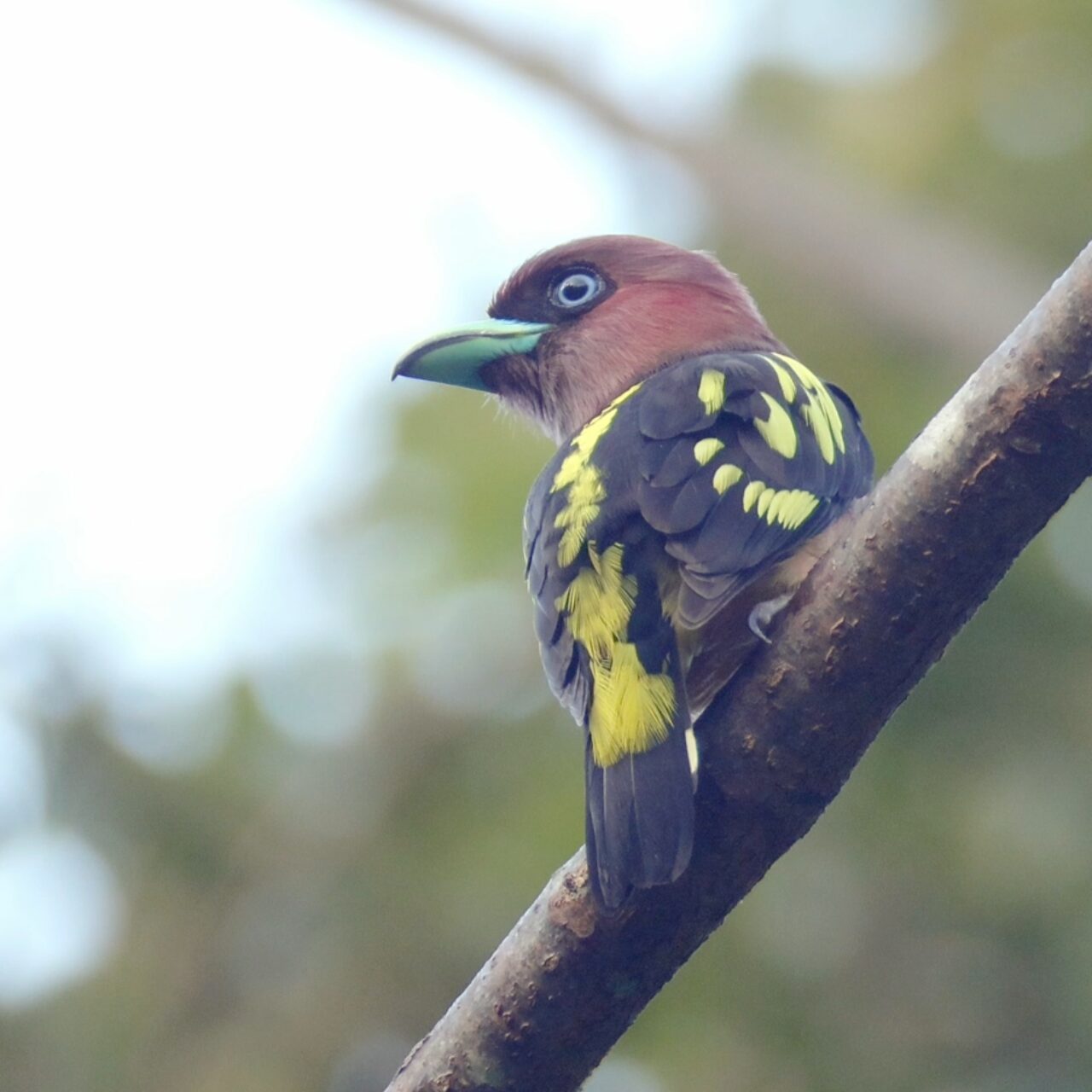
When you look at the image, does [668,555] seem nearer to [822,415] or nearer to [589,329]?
[822,415]

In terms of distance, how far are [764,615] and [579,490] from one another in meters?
0.62

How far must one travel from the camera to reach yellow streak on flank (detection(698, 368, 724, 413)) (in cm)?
360

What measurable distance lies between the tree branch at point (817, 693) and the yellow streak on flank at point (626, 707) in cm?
11

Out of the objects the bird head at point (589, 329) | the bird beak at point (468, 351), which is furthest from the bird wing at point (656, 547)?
the bird beak at point (468, 351)

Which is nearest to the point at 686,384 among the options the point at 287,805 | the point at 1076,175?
the point at 287,805

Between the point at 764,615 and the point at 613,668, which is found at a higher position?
the point at 764,615

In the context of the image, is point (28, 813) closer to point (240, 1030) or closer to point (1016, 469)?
point (240, 1030)

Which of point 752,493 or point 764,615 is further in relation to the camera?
point 752,493

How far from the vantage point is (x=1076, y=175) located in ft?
25.1

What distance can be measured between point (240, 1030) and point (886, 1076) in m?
2.16

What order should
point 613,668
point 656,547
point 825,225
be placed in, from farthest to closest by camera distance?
point 825,225, point 656,547, point 613,668

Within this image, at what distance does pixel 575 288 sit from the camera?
4.93 metres

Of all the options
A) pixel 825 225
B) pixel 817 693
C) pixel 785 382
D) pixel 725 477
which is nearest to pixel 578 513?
pixel 725 477

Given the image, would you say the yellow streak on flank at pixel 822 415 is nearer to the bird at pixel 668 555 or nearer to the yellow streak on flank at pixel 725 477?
the bird at pixel 668 555
